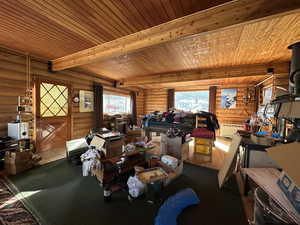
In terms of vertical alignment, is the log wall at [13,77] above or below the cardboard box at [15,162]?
above

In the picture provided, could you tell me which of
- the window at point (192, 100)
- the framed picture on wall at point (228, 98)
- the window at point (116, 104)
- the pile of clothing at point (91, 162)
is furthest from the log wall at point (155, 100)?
the pile of clothing at point (91, 162)

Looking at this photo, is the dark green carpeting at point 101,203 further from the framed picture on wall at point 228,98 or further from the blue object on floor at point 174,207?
the framed picture on wall at point 228,98

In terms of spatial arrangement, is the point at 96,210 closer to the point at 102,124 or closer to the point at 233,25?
the point at 233,25

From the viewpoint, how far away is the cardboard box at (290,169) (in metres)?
0.87

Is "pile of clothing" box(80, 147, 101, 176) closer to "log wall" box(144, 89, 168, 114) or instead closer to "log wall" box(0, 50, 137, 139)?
"log wall" box(0, 50, 137, 139)

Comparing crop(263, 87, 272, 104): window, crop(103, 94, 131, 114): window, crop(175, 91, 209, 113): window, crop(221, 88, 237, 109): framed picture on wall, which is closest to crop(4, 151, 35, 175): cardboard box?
crop(103, 94, 131, 114): window

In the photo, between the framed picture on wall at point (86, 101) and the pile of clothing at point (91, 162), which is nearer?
the pile of clothing at point (91, 162)

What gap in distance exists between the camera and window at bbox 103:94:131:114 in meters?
6.18

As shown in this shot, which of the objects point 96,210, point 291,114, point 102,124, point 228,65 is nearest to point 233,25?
point 291,114

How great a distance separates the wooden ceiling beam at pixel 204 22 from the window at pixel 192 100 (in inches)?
215

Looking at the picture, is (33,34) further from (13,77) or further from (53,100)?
(53,100)

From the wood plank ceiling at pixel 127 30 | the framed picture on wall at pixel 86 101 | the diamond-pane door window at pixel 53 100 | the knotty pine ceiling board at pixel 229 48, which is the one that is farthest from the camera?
the framed picture on wall at pixel 86 101

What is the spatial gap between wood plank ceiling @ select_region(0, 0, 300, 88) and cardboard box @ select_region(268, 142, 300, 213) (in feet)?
5.79

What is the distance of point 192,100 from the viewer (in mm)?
7082
